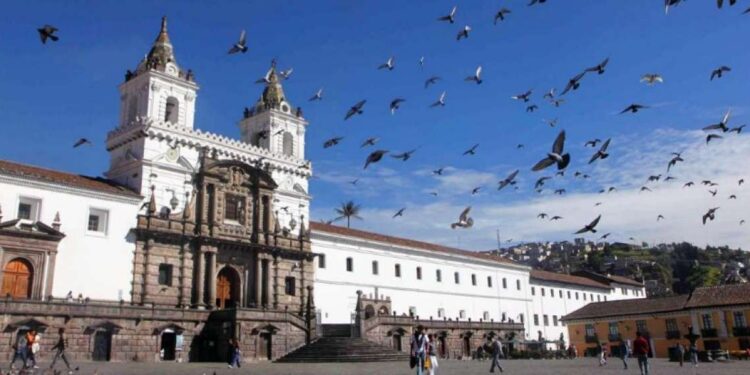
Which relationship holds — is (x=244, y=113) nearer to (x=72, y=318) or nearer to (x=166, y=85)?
(x=166, y=85)

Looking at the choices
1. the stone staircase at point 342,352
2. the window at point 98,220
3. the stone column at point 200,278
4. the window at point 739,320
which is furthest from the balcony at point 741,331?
the window at point 98,220

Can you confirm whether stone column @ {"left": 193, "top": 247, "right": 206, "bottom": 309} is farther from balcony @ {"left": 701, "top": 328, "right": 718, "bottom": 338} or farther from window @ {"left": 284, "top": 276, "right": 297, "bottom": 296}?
balcony @ {"left": 701, "top": 328, "right": 718, "bottom": 338}

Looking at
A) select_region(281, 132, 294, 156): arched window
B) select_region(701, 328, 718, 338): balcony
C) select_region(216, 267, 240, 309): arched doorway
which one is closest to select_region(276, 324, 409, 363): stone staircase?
select_region(216, 267, 240, 309): arched doorway

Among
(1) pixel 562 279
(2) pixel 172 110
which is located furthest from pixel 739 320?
(2) pixel 172 110

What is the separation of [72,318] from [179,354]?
5.86 meters

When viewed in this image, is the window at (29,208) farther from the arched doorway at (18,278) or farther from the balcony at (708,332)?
the balcony at (708,332)

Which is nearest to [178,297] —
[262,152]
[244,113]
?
[262,152]

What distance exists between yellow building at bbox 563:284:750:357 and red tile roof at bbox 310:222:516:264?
10.8 metres

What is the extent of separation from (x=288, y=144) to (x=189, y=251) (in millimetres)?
13034

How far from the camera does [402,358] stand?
3381cm

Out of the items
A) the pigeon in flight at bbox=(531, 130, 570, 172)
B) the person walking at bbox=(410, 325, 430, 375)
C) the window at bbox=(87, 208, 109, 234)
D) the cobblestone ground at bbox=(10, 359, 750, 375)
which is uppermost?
the window at bbox=(87, 208, 109, 234)

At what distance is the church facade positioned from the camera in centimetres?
3072

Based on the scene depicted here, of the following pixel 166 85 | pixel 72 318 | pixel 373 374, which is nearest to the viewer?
pixel 373 374

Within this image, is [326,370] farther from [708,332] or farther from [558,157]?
[708,332]
